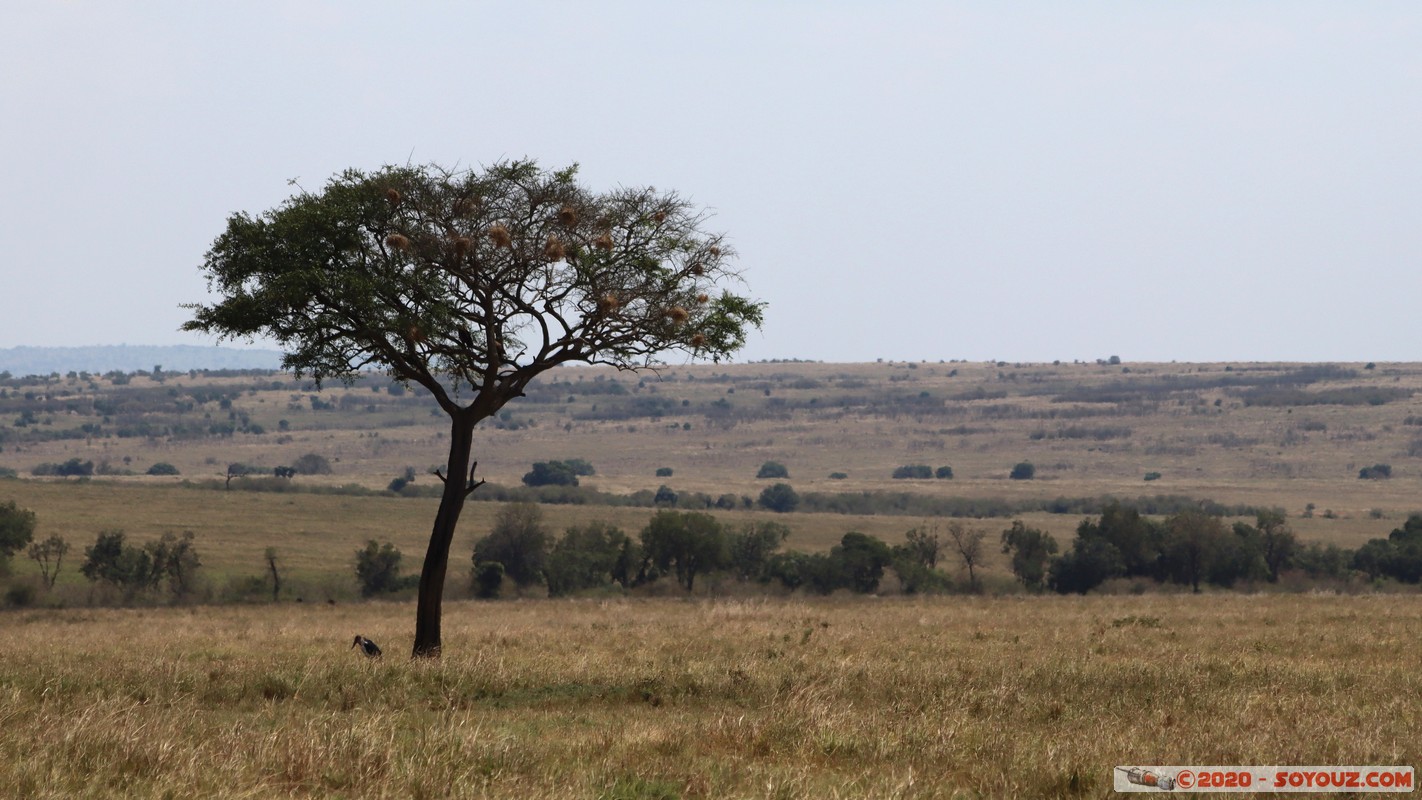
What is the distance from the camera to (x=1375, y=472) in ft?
416

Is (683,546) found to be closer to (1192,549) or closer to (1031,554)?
(1031,554)

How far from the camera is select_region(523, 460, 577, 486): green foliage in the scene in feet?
396

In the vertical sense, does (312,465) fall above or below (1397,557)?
below

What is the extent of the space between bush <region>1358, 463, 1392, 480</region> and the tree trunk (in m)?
125

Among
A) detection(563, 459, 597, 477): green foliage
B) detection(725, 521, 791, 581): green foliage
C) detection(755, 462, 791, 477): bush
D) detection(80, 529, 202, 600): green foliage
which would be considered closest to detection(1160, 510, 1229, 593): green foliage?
detection(725, 521, 791, 581): green foliage

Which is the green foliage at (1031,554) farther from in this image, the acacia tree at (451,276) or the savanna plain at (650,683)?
the acacia tree at (451,276)

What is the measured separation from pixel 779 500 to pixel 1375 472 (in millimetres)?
63759

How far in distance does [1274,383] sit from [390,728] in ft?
667

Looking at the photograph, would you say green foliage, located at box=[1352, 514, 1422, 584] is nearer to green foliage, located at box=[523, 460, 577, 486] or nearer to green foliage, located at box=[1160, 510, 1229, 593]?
green foliage, located at box=[1160, 510, 1229, 593]

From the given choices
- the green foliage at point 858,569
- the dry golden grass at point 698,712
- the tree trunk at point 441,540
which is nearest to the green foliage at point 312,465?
the green foliage at point 858,569

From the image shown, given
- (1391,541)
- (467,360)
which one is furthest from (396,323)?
(1391,541)

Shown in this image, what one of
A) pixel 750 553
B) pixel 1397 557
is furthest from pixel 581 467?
pixel 1397 557

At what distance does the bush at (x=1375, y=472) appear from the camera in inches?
4948

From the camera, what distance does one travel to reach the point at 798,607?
3894 centimetres
